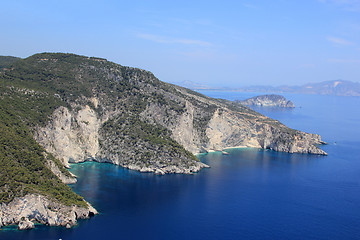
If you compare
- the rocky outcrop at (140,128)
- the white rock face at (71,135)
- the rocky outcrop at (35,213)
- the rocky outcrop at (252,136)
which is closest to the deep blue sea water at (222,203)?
the rocky outcrop at (35,213)

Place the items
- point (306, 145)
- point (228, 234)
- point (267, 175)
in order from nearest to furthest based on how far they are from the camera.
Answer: point (228, 234)
point (267, 175)
point (306, 145)

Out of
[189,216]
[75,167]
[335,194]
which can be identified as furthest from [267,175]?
[75,167]

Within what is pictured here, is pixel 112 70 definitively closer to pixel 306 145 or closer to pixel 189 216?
pixel 189 216

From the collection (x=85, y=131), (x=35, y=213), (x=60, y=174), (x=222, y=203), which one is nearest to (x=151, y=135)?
(x=85, y=131)

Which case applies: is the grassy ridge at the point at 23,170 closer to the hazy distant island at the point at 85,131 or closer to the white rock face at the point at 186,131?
the hazy distant island at the point at 85,131

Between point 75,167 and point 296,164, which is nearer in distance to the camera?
point 75,167

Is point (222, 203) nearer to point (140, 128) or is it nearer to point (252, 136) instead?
point (140, 128)

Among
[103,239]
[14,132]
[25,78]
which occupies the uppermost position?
[25,78]
